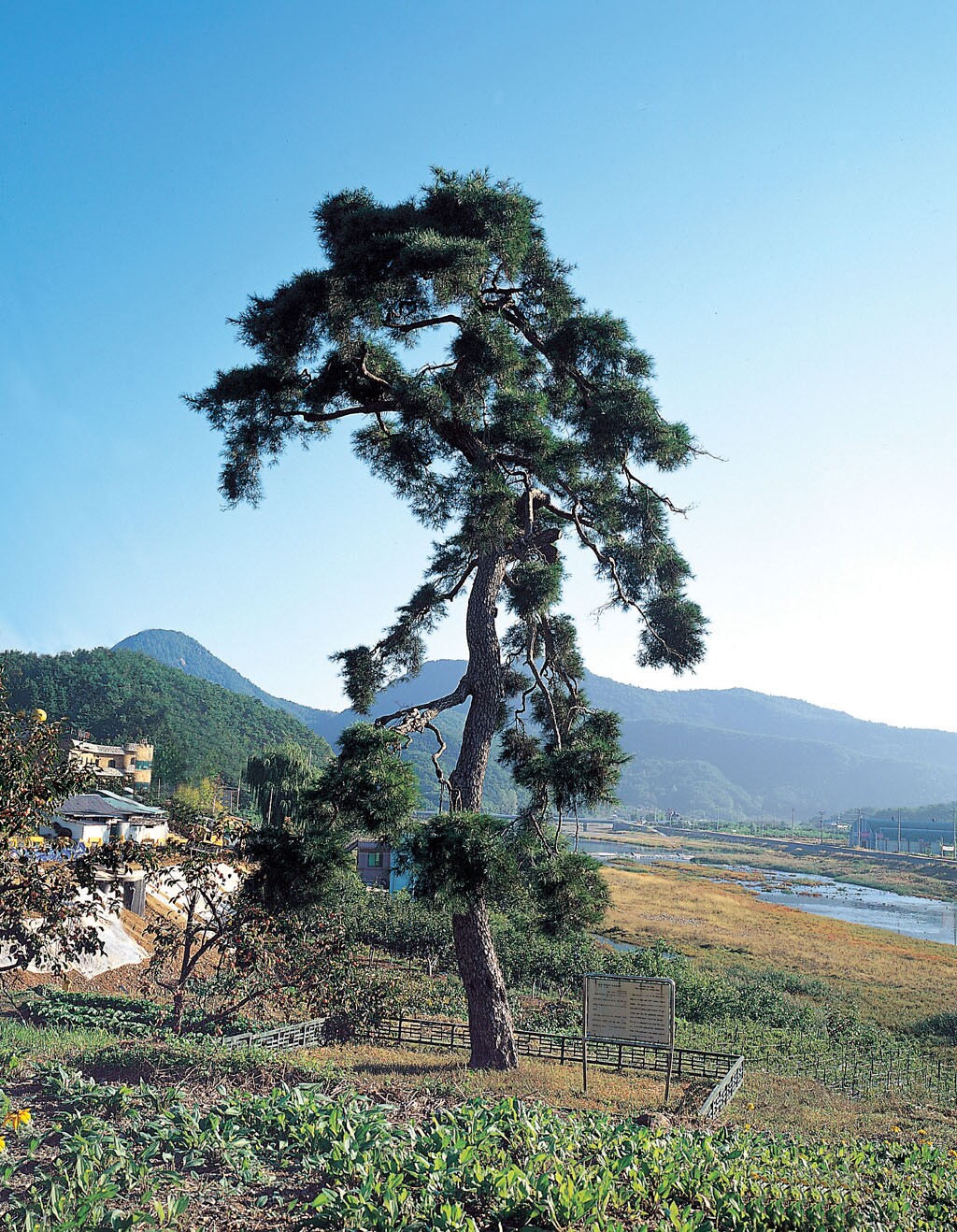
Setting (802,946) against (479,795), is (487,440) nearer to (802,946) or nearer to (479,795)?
(479,795)

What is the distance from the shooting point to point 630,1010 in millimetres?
9344

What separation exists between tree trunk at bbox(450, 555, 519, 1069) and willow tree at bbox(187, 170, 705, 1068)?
0.08 feet

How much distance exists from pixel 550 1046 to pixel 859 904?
210 ft

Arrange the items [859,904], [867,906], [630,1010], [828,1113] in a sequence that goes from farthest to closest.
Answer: [859,904], [867,906], [828,1113], [630,1010]

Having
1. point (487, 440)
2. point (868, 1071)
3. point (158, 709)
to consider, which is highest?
point (487, 440)

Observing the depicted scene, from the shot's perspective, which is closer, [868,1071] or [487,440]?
[487,440]

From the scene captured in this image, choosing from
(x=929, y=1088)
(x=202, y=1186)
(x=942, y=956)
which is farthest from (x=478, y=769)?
(x=942, y=956)

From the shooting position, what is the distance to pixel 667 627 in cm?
1089

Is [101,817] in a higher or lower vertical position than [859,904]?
higher

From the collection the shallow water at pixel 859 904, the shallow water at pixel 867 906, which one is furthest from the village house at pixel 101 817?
the shallow water at pixel 867 906

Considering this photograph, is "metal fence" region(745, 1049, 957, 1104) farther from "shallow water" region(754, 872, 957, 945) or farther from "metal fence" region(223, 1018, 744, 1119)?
"shallow water" region(754, 872, 957, 945)

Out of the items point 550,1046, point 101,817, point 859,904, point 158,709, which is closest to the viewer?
point 550,1046

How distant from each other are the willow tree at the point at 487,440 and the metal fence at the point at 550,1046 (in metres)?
2.67

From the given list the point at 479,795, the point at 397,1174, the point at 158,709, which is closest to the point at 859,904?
the point at 479,795
